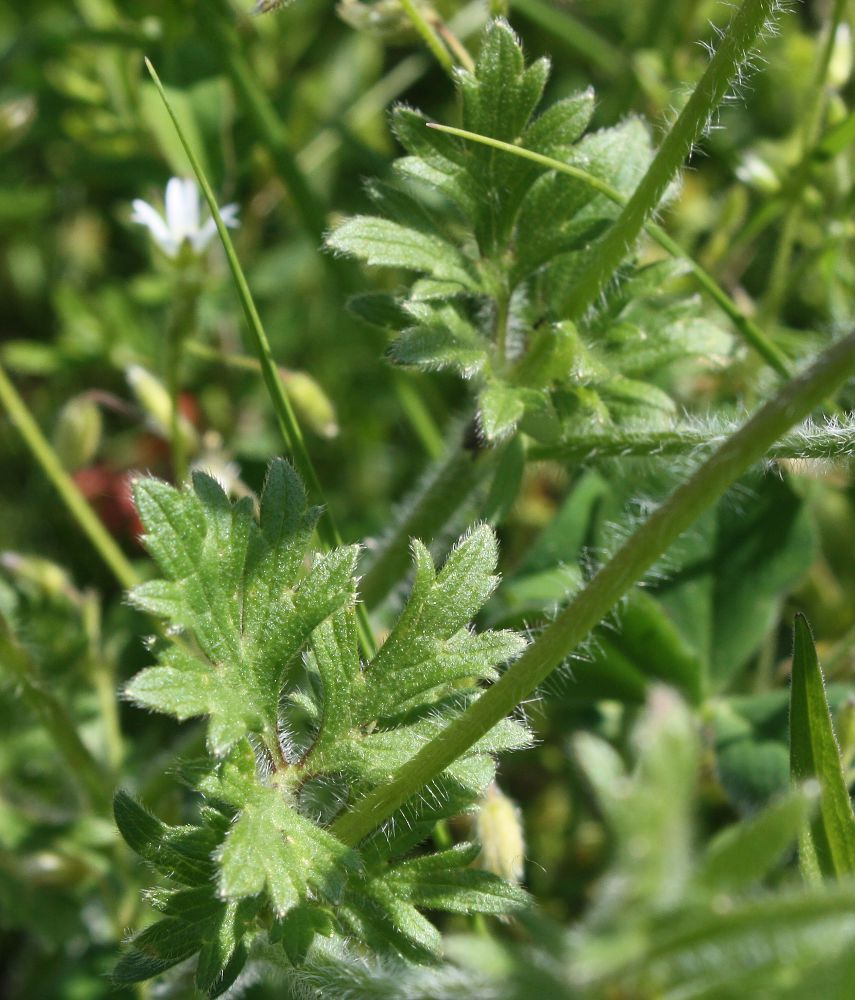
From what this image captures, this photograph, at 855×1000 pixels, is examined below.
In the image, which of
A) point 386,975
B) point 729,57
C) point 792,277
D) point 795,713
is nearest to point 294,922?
point 386,975

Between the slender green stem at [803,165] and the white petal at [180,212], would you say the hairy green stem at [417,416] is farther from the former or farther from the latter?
the slender green stem at [803,165]

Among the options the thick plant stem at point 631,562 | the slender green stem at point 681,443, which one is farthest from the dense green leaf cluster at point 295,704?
the slender green stem at point 681,443

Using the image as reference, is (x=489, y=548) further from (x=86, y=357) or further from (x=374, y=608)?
(x=86, y=357)

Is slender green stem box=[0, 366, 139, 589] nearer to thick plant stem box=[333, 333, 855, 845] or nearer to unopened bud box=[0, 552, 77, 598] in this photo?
unopened bud box=[0, 552, 77, 598]

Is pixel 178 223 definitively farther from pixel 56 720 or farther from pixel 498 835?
pixel 498 835

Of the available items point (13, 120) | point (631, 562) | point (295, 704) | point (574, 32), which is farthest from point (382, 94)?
point (631, 562)
